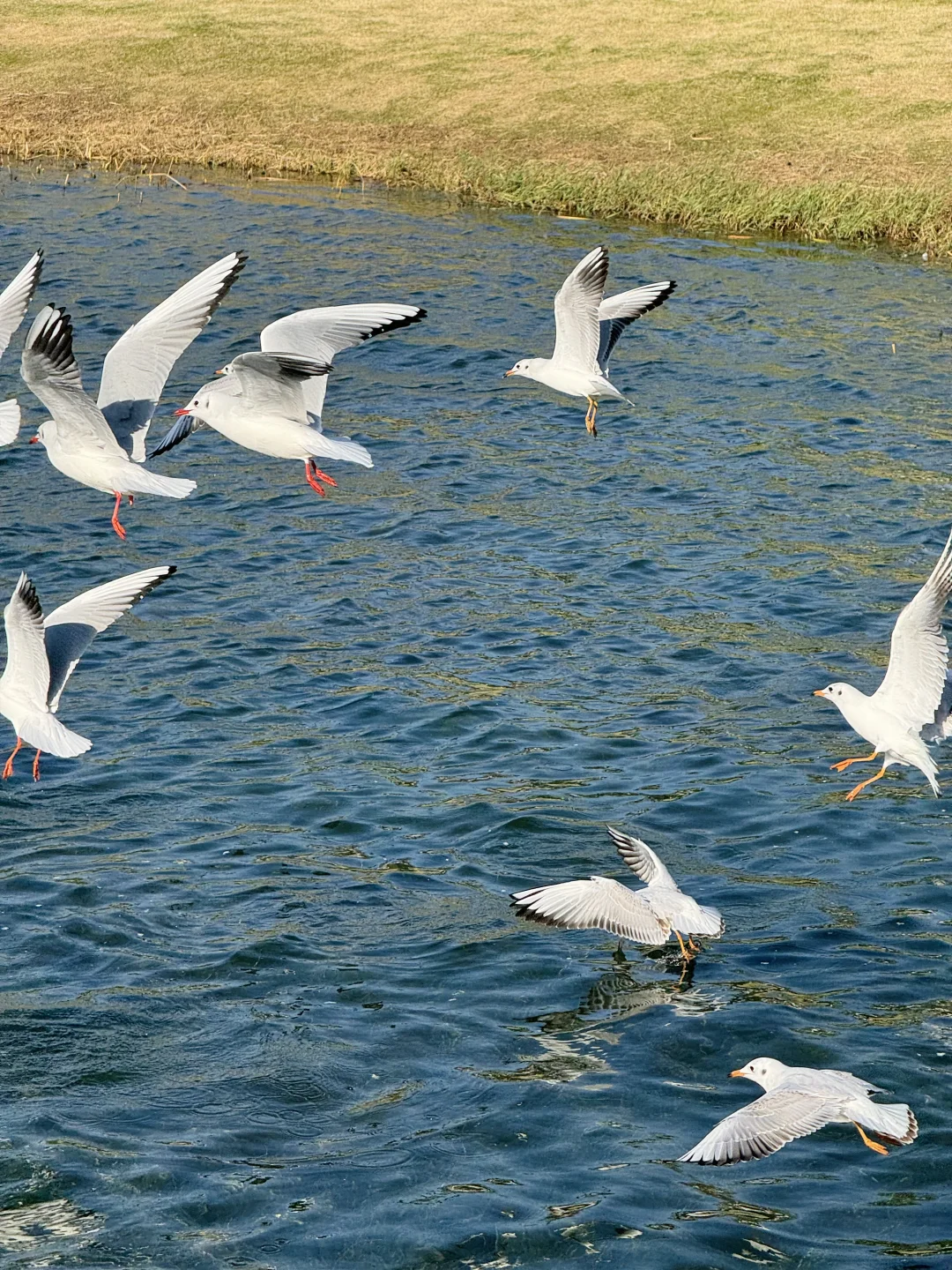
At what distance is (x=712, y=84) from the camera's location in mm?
40094

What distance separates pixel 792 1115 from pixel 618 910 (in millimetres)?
2325

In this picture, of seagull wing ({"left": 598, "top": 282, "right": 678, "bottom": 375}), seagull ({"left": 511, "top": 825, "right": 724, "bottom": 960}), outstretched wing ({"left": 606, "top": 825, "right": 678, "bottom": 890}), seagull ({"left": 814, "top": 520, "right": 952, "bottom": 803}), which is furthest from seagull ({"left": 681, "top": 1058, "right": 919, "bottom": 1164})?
seagull wing ({"left": 598, "top": 282, "right": 678, "bottom": 375})

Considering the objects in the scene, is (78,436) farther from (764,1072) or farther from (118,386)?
(764,1072)

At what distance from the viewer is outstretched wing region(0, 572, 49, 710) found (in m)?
11.2

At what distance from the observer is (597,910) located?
10.9 metres

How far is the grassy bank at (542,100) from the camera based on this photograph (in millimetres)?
34250

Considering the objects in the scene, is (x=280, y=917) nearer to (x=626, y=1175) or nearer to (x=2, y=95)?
(x=626, y=1175)

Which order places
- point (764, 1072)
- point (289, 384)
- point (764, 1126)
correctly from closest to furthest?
point (764, 1126)
point (764, 1072)
point (289, 384)

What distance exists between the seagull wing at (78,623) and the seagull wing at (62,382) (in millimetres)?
1071

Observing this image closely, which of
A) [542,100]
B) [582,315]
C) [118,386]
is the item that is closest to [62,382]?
[118,386]

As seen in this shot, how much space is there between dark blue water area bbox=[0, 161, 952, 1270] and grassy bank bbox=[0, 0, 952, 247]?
10.0 metres

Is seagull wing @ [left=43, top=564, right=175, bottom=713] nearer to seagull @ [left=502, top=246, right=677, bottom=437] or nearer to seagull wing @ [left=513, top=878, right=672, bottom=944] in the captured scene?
seagull wing @ [left=513, top=878, right=672, bottom=944]

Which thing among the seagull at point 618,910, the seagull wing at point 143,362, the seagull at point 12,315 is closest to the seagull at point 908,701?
the seagull at point 618,910

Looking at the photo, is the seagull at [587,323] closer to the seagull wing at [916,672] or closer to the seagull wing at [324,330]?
the seagull wing at [324,330]
